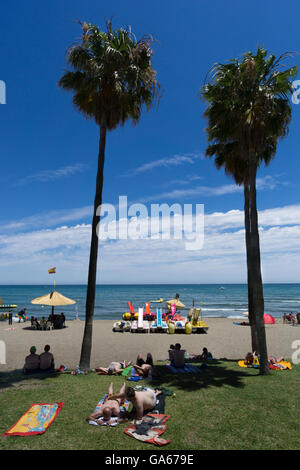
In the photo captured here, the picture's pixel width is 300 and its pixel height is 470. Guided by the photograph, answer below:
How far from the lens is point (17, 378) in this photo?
9.01m

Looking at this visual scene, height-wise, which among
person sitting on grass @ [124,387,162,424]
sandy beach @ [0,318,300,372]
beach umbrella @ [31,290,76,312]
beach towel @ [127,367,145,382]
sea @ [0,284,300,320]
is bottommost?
sea @ [0,284,300,320]

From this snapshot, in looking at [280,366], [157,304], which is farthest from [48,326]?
[157,304]

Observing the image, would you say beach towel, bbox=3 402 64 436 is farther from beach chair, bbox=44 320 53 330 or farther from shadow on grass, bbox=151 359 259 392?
beach chair, bbox=44 320 53 330

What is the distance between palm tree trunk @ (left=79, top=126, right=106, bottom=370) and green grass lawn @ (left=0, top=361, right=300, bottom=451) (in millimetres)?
845

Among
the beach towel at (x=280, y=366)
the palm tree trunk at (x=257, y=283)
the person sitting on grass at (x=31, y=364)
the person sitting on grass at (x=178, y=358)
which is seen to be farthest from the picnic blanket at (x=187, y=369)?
the person sitting on grass at (x=31, y=364)

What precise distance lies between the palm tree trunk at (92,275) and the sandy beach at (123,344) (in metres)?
2.16

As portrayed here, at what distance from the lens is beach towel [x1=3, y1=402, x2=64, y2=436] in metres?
5.12

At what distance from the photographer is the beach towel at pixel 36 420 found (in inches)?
Result: 201

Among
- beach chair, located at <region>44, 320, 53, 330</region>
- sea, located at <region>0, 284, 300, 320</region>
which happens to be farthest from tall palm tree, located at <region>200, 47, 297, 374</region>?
sea, located at <region>0, 284, 300, 320</region>

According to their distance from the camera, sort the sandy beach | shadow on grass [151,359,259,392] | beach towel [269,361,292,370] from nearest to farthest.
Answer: shadow on grass [151,359,259,392], beach towel [269,361,292,370], the sandy beach

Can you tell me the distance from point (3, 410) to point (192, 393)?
15.6 ft

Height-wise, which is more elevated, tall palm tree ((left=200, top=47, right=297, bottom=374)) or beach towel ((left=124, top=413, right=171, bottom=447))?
tall palm tree ((left=200, top=47, right=297, bottom=374))

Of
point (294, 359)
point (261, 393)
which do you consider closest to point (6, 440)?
point (261, 393)

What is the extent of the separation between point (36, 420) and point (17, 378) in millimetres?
4175
